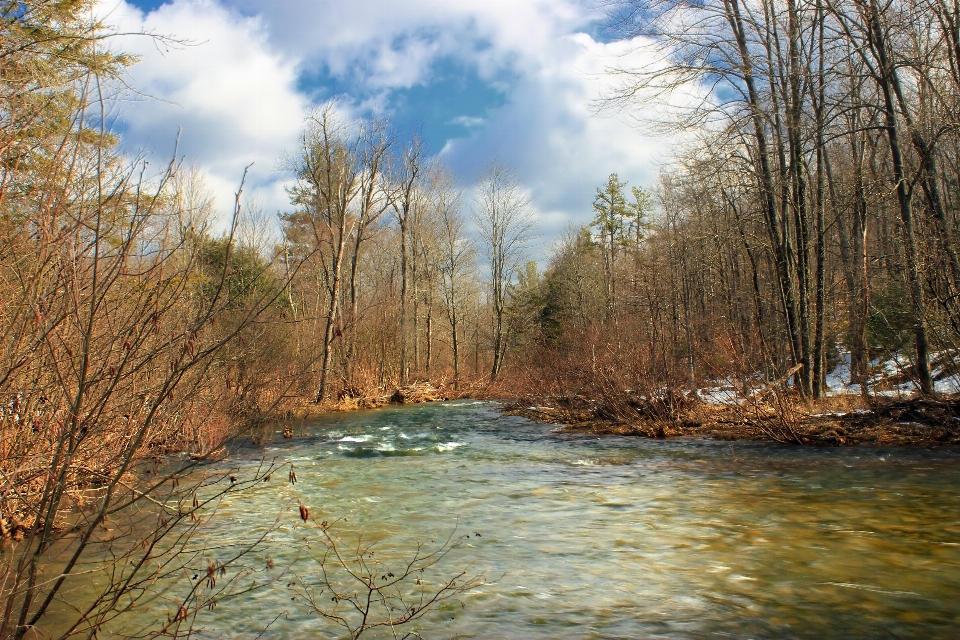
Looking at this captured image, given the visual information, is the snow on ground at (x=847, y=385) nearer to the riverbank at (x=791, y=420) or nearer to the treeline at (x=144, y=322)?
the riverbank at (x=791, y=420)

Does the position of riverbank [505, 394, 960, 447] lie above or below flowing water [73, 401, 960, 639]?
above

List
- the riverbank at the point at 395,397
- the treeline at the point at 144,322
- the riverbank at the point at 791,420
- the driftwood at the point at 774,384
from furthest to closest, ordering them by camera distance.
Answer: the riverbank at the point at 395,397, the driftwood at the point at 774,384, the riverbank at the point at 791,420, the treeline at the point at 144,322

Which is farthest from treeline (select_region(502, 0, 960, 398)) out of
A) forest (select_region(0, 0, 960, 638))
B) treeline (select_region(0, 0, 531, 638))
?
treeline (select_region(0, 0, 531, 638))

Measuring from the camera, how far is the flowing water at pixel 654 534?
4.59m

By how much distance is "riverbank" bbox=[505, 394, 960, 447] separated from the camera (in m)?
10.6

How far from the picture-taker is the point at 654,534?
664 centimetres

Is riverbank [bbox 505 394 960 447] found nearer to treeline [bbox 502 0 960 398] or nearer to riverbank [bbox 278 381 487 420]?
treeline [bbox 502 0 960 398]

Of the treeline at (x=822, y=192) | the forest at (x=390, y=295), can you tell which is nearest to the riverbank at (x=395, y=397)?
the forest at (x=390, y=295)

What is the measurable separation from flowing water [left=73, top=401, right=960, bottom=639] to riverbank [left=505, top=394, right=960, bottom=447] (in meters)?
0.55

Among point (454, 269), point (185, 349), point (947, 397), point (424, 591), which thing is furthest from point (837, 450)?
point (454, 269)

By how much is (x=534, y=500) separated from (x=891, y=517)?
406 centimetres

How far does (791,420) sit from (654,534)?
6236 millimetres

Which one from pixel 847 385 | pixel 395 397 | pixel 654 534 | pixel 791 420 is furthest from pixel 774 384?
pixel 395 397

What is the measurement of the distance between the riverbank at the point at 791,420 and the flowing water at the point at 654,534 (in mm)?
553
